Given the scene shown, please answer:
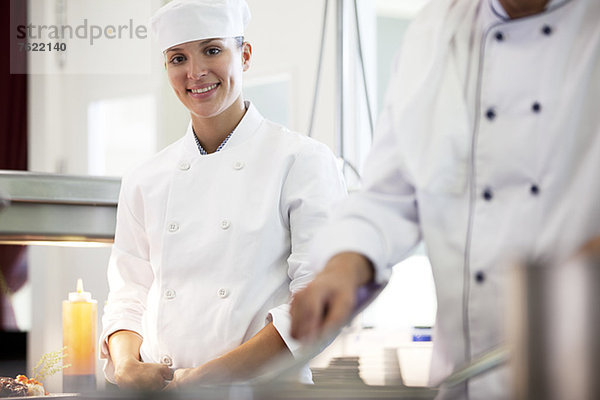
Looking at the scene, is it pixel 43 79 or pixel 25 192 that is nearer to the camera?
pixel 25 192

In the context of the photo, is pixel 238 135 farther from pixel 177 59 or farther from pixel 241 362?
pixel 241 362

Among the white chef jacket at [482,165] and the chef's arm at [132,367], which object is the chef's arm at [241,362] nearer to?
the chef's arm at [132,367]

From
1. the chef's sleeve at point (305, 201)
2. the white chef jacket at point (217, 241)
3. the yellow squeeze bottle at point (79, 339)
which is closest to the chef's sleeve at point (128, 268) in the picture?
the white chef jacket at point (217, 241)

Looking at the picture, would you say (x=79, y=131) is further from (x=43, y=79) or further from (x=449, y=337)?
(x=449, y=337)

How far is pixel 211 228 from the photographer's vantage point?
1.59 meters

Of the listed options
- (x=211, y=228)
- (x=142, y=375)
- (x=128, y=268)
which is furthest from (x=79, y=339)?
(x=211, y=228)

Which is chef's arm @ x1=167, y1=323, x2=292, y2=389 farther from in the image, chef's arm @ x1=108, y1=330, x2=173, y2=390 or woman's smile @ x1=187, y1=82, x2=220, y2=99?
woman's smile @ x1=187, y1=82, x2=220, y2=99

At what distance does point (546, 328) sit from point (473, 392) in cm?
48

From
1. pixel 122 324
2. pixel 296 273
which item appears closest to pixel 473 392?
pixel 296 273

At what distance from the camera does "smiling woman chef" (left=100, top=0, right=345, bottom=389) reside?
1518mm

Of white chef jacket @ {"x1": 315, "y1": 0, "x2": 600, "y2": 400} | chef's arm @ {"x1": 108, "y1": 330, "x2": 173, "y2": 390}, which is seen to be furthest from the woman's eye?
white chef jacket @ {"x1": 315, "y1": 0, "x2": 600, "y2": 400}

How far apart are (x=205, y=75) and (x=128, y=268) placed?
0.44 m

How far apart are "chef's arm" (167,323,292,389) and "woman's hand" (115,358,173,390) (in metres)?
0.03

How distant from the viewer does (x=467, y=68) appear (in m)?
1.03
